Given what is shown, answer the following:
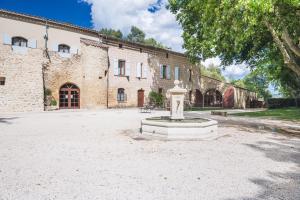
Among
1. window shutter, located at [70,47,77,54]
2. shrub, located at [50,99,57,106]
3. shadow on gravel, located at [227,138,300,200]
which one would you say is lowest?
shadow on gravel, located at [227,138,300,200]

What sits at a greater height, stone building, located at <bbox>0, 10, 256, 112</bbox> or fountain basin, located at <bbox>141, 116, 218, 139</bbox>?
stone building, located at <bbox>0, 10, 256, 112</bbox>

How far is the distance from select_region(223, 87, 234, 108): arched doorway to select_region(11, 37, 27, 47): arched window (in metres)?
23.9

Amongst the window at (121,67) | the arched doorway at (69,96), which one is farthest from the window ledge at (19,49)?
the window at (121,67)

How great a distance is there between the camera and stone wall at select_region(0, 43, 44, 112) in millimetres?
19234

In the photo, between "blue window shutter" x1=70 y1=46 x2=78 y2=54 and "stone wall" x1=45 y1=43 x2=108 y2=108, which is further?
"blue window shutter" x1=70 y1=46 x2=78 y2=54

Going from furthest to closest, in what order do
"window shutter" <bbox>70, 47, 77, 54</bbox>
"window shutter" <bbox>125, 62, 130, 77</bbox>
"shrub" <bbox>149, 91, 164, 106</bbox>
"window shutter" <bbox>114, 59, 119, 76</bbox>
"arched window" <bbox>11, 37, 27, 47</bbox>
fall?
"shrub" <bbox>149, 91, 164, 106</bbox>, "window shutter" <bbox>125, 62, 130, 77</bbox>, "window shutter" <bbox>114, 59, 119, 76</bbox>, "window shutter" <bbox>70, 47, 77, 54</bbox>, "arched window" <bbox>11, 37, 27, 47</bbox>

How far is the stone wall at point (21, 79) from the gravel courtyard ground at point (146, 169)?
11.8 m

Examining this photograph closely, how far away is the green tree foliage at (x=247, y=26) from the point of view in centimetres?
942

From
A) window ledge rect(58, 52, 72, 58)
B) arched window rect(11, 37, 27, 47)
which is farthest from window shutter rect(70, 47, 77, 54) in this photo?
arched window rect(11, 37, 27, 47)

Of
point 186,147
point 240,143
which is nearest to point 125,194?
point 186,147

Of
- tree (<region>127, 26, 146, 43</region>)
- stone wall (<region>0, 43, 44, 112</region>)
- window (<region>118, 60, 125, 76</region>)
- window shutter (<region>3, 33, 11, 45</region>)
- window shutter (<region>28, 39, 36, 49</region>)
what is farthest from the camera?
tree (<region>127, 26, 146, 43</region>)

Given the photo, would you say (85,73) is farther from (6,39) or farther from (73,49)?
(6,39)

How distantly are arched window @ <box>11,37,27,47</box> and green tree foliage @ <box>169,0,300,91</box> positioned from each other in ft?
38.9

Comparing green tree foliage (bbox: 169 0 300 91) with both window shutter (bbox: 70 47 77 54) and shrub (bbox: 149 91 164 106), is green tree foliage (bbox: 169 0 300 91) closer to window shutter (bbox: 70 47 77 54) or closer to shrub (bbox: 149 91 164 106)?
shrub (bbox: 149 91 164 106)
